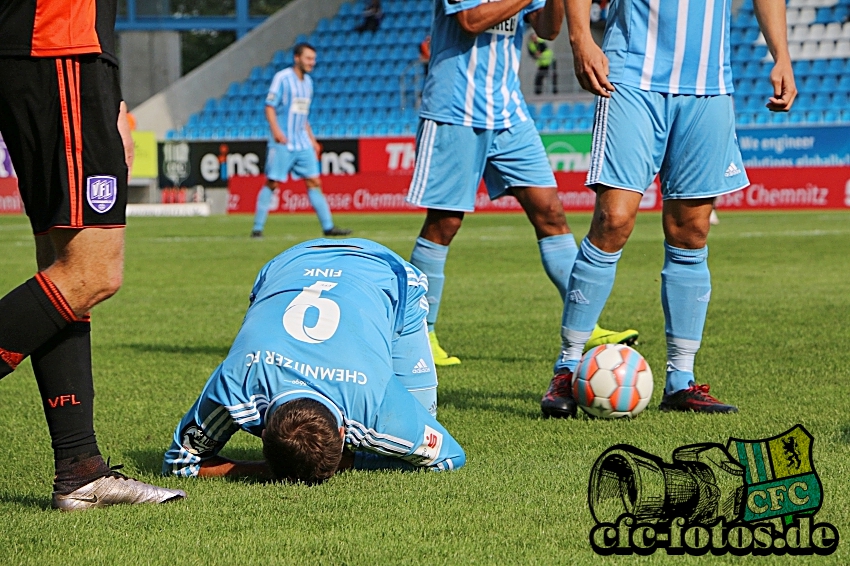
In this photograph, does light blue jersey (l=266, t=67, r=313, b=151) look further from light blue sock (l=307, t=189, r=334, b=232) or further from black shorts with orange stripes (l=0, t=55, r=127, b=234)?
black shorts with orange stripes (l=0, t=55, r=127, b=234)

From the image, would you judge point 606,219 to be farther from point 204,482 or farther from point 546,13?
point 204,482

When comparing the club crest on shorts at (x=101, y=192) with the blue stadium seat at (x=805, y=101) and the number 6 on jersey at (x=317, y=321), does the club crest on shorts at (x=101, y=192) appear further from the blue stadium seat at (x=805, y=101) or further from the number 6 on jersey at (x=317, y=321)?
the blue stadium seat at (x=805, y=101)

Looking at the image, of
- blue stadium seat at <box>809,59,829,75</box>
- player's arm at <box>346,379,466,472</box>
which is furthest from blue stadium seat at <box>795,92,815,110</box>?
player's arm at <box>346,379,466,472</box>

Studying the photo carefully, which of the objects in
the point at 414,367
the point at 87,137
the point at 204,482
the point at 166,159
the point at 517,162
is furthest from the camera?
the point at 166,159

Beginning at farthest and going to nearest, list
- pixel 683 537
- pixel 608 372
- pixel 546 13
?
pixel 546 13
pixel 608 372
pixel 683 537

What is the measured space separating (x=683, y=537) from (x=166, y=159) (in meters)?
25.4

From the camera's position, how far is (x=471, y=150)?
5.73 m

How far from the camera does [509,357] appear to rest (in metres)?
5.91

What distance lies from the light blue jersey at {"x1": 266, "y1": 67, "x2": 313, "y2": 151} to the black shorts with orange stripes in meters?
13.2

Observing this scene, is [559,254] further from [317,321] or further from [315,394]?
[315,394]

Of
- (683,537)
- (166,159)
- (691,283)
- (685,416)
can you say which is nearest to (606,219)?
(691,283)

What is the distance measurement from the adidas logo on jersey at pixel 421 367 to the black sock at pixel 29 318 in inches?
45.7

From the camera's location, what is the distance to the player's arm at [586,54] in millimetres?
4203

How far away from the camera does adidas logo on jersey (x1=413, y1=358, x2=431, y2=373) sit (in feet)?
12.2
